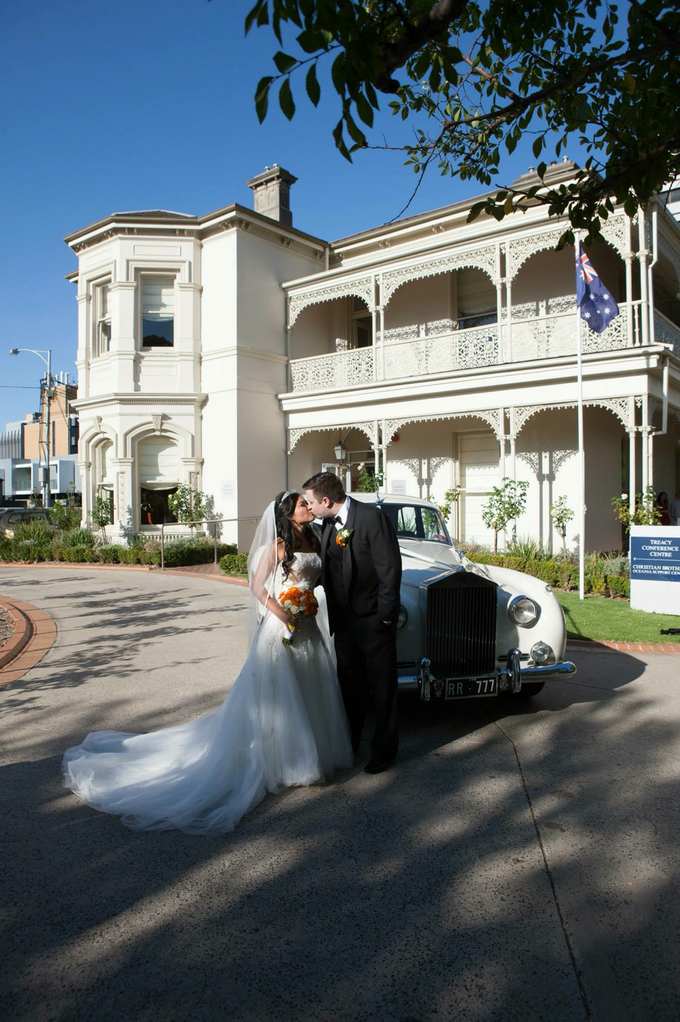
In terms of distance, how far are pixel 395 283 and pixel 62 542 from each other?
11372mm

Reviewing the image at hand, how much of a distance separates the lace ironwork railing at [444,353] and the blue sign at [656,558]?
273 inches

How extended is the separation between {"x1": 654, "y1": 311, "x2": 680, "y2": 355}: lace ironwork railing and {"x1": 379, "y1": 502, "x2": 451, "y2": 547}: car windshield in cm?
954

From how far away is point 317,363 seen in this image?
19.0m

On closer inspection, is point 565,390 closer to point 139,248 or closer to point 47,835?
point 139,248

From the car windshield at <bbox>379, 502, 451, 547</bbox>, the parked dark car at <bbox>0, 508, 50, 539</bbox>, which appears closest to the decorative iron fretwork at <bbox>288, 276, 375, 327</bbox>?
the parked dark car at <bbox>0, 508, 50, 539</bbox>

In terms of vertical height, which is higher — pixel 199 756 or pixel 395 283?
pixel 395 283

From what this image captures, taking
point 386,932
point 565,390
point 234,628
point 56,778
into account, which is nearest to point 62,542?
point 234,628

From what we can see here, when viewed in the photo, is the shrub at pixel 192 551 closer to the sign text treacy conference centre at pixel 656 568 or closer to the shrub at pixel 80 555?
the shrub at pixel 80 555

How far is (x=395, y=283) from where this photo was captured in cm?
1711

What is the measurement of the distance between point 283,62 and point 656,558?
8.63 metres

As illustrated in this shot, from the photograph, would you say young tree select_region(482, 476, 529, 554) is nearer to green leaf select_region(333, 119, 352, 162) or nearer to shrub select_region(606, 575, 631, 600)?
shrub select_region(606, 575, 631, 600)

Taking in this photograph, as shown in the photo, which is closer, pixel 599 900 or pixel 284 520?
pixel 599 900

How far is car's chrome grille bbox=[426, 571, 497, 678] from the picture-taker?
4.86 m

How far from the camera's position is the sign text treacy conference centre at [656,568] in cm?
937
